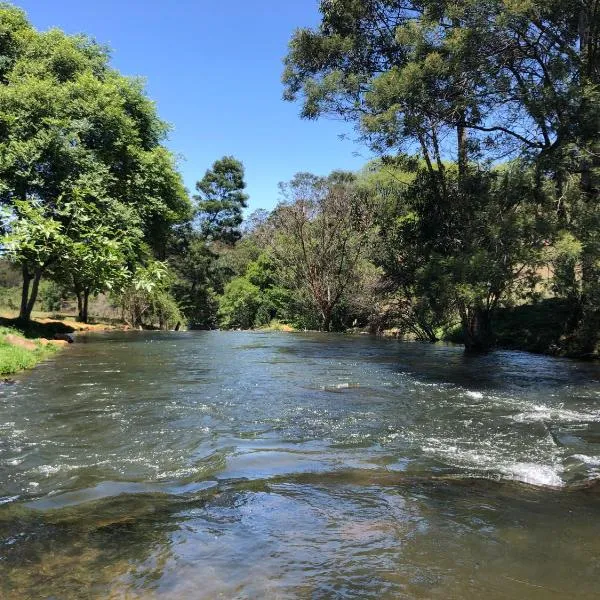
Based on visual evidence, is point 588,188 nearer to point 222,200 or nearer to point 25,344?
point 25,344

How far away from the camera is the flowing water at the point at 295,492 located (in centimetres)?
340

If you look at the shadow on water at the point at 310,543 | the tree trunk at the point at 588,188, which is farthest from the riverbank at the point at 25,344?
the tree trunk at the point at 588,188

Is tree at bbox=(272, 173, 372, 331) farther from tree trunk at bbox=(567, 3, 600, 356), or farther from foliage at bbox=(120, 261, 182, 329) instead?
tree trunk at bbox=(567, 3, 600, 356)

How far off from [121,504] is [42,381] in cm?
696

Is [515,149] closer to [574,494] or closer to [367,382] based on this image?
[367,382]

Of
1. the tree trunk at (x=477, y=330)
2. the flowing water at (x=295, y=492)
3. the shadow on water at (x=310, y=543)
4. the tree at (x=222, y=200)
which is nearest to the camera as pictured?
the shadow on water at (x=310, y=543)

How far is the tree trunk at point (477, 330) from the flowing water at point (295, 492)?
10.4 m

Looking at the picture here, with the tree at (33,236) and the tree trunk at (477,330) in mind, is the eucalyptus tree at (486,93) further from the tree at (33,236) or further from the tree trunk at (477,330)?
the tree at (33,236)

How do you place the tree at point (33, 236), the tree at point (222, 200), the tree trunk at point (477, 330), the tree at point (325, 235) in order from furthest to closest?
1. the tree at point (222, 200)
2. the tree at point (325, 235)
3. the tree trunk at point (477, 330)
4. the tree at point (33, 236)

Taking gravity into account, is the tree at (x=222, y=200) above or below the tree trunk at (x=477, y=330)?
above

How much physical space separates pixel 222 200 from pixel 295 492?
52176mm

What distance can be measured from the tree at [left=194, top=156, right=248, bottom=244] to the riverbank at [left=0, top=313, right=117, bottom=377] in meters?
31.4

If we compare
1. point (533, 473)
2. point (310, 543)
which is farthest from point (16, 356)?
point (533, 473)

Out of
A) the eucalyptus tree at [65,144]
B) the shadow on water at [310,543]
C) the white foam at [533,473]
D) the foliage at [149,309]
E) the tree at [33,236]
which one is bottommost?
the shadow on water at [310,543]
